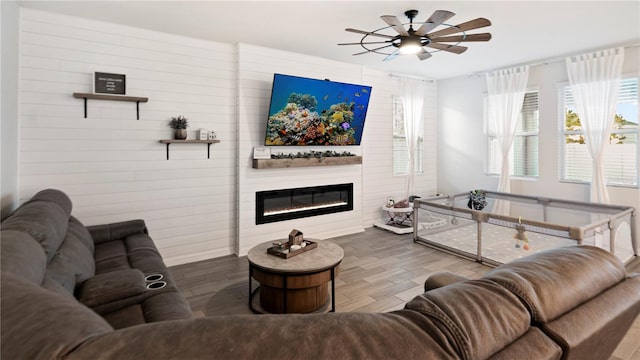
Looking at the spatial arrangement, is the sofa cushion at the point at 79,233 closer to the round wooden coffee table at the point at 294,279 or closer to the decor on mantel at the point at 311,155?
the round wooden coffee table at the point at 294,279

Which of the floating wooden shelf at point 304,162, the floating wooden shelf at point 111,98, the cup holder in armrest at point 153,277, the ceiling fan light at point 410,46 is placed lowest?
the cup holder in armrest at point 153,277

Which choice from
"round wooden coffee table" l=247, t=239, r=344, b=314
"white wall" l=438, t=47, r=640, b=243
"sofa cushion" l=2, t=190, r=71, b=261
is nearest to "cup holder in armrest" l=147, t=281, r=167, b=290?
"sofa cushion" l=2, t=190, r=71, b=261

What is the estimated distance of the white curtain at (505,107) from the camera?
517cm

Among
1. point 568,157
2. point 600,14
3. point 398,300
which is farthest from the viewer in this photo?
point 568,157

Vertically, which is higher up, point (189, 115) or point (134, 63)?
point (134, 63)

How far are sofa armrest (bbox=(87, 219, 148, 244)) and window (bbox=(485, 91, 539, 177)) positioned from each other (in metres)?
5.45

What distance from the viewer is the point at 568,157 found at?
191 inches

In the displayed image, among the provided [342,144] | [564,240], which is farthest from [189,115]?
[564,240]

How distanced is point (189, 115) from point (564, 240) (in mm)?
4311

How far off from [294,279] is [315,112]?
8.84 ft

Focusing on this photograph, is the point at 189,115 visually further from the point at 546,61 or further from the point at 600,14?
the point at 546,61

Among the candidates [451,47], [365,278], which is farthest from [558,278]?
[451,47]

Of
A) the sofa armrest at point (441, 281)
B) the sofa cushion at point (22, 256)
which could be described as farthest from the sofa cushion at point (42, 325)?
the sofa armrest at point (441, 281)

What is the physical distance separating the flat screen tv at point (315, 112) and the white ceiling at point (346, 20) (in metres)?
0.50
